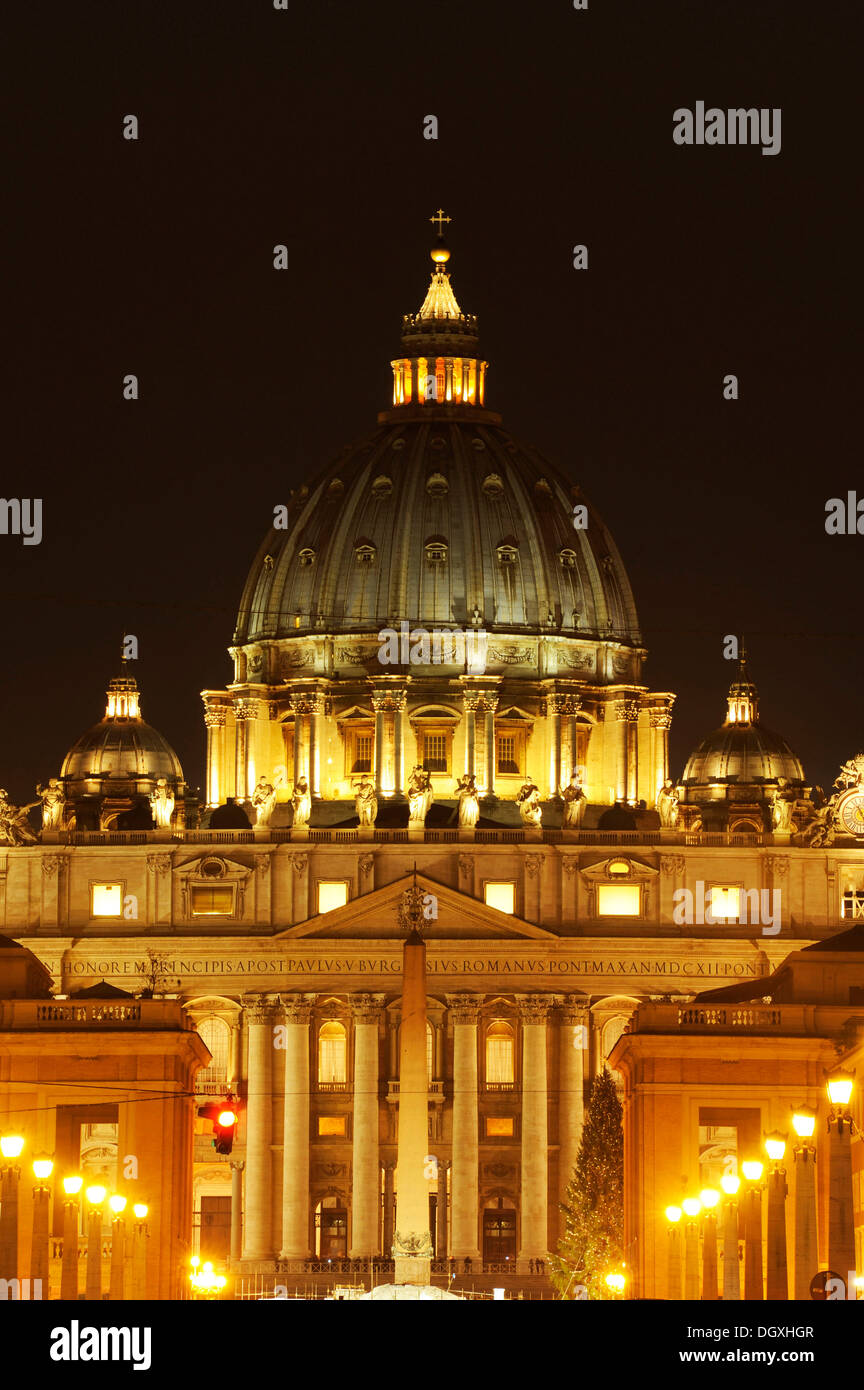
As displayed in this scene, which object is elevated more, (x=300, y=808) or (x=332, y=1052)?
(x=300, y=808)

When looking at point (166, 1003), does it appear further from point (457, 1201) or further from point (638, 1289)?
point (457, 1201)

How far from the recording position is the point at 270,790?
18312 centimetres

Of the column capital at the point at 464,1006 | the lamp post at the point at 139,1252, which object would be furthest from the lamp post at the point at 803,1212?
the column capital at the point at 464,1006

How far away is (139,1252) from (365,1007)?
71.0 m

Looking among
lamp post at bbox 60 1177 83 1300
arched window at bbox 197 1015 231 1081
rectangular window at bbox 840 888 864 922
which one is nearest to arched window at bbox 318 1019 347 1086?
arched window at bbox 197 1015 231 1081

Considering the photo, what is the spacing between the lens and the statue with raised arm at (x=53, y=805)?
18075cm

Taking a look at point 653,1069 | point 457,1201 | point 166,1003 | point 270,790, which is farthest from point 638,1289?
point 270,790

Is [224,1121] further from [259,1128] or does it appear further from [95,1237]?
[259,1128]

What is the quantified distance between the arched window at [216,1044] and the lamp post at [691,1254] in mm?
76116

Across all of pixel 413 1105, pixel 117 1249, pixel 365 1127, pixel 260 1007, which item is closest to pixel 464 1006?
pixel 365 1127

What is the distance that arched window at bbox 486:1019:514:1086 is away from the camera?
17875 centimetres

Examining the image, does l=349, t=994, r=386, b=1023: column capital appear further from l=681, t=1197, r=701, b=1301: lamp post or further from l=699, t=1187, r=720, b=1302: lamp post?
l=699, t=1187, r=720, b=1302: lamp post

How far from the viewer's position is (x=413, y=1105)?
111375 mm
